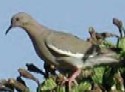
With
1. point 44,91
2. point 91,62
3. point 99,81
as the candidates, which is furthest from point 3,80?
point 91,62

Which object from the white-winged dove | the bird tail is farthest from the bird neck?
the bird tail

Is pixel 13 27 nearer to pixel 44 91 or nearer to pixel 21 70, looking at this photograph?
pixel 21 70

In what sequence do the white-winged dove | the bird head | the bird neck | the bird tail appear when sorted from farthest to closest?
the bird neck, the bird head, the white-winged dove, the bird tail

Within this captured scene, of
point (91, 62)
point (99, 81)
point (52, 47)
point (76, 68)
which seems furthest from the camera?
point (52, 47)

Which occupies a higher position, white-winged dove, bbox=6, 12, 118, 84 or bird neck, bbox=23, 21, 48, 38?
bird neck, bbox=23, 21, 48, 38

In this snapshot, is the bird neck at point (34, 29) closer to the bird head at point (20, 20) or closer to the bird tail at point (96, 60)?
the bird head at point (20, 20)

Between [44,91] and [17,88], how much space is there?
401 mm

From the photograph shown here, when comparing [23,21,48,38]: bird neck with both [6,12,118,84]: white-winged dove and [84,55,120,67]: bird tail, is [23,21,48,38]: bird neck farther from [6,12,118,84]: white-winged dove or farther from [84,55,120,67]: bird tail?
[84,55,120,67]: bird tail

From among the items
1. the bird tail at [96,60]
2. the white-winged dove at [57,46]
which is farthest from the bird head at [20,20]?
the bird tail at [96,60]

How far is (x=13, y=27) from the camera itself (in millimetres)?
9070

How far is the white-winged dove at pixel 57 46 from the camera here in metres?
8.34

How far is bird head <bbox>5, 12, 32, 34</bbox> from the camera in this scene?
9.06 m

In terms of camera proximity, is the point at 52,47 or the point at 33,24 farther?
the point at 33,24

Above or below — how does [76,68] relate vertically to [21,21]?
below
